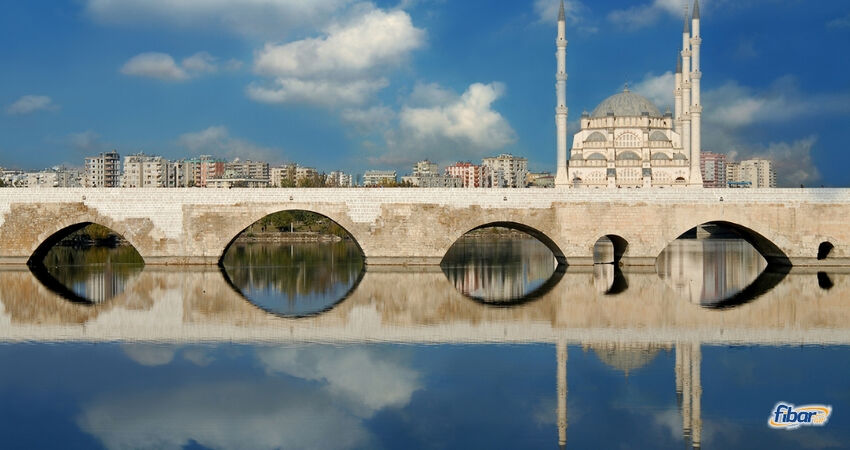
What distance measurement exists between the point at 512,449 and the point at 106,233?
41.6 meters

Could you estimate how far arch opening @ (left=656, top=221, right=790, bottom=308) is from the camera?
18.6m

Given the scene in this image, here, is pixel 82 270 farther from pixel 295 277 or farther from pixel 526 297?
pixel 526 297

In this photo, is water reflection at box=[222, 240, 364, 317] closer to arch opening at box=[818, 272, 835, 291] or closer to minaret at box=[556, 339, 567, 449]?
minaret at box=[556, 339, 567, 449]

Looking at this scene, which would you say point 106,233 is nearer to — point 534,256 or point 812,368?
point 534,256

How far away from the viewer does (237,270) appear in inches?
989

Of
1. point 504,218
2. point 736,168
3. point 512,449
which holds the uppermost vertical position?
point 736,168

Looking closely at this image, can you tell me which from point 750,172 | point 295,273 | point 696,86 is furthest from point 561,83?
point 750,172

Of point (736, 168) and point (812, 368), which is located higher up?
point (736, 168)

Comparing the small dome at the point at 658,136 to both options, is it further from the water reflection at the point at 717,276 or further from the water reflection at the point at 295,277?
the water reflection at the point at 295,277

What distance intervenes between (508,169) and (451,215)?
84.0m

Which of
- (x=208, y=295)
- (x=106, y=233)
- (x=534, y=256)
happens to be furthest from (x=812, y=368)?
(x=106, y=233)

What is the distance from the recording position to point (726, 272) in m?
25.2

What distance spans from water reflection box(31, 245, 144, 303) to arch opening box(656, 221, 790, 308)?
13415mm

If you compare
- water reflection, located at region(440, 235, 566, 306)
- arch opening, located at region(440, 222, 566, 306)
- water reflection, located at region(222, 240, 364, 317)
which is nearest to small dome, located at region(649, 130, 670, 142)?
arch opening, located at region(440, 222, 566, 306)
